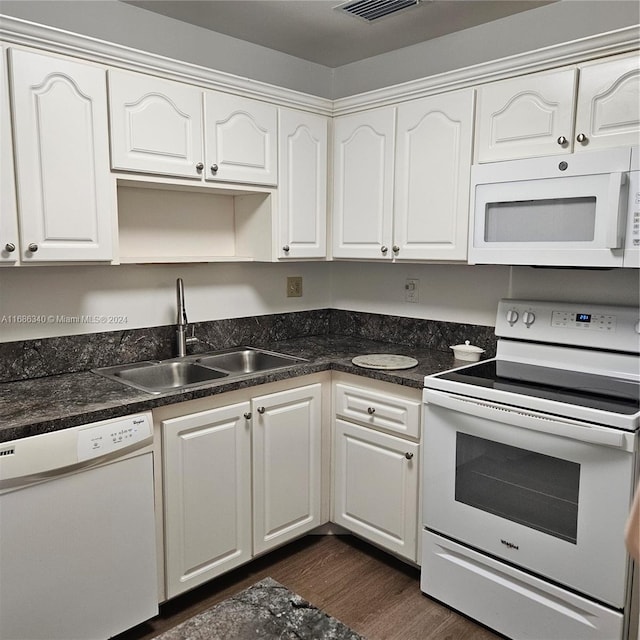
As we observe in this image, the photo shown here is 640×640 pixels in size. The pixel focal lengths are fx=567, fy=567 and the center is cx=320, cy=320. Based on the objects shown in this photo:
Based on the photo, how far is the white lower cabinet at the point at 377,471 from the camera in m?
2.28

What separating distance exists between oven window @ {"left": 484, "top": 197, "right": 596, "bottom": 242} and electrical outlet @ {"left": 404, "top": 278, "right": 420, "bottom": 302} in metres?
0.69

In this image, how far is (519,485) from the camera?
6.32 ft

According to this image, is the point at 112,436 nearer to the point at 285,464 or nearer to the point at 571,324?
the point at 285,464

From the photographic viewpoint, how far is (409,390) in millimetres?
2248

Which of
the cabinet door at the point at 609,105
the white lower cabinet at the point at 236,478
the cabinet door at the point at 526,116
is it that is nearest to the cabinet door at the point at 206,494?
the white lower cabinet at the point at 236,478

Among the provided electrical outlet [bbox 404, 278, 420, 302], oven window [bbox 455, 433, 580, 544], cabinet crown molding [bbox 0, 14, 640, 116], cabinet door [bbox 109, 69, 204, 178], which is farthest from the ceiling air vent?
oven window [bbox 455, 433, 580, 544]

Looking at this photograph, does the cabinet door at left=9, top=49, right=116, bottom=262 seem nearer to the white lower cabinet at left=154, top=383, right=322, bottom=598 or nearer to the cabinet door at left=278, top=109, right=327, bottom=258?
the white lower cabinet at left=154, top=383, right=322, bottom=598

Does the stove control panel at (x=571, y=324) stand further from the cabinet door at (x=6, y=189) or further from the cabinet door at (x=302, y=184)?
the cabinet door at (x=6, y=189)

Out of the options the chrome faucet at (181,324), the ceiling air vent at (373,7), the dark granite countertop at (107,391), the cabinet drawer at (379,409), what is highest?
the ceiling air vent at (373,7)

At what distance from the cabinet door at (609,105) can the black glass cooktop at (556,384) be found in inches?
32.3

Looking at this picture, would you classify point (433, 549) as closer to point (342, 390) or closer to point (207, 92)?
point (342, 390)

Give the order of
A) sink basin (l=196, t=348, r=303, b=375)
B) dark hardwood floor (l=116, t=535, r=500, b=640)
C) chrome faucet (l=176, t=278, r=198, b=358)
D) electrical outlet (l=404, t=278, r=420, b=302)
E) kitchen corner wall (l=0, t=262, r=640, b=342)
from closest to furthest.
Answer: dark hardwood floor (l=116, t=535, r=500, b=640), kitchen corner wall (l=0, t=262, r=640, b=342), chrome faucet (l=176, t=278, r=198, b=358), sink basin (l=196, t=348, r=303, b=375), electrical outlet (l=404, t=278, r=420, b=302)

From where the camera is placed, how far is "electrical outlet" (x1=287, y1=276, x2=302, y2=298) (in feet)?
10.1

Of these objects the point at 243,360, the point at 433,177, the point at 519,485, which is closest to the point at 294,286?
the point at 243,360
